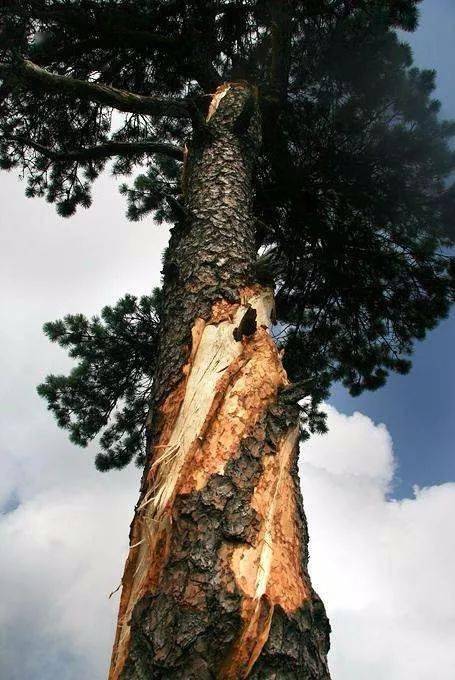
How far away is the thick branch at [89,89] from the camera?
3.47 m

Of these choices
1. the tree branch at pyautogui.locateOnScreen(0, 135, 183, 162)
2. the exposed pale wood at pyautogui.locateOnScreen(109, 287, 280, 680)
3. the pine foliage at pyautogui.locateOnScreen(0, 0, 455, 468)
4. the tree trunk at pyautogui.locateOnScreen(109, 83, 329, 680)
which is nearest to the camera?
the tree trunk at pyautogui.locateOnScreen(109, 83, 329, 680)

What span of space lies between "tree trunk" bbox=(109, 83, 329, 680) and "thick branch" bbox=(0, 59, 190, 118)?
2.05 m

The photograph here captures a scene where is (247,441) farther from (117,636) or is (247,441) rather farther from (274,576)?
(117,636)

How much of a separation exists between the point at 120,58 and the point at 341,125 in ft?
9.02

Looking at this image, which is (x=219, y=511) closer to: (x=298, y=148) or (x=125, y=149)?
(x=125, y=149)

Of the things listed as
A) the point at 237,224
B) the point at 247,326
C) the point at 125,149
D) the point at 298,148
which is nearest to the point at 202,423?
the point at 247,326

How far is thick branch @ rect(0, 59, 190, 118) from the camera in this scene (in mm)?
3469

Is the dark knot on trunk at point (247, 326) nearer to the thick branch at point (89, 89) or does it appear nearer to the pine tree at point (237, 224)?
the pine tree at point (237, 224)

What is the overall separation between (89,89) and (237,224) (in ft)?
6.41

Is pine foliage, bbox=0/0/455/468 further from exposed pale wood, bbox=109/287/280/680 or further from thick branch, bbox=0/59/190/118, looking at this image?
exposed pale wood, bbox=109/287/280/680

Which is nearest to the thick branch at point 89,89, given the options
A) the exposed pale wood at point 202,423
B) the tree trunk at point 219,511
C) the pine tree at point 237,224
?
the pine tree at point 237,224

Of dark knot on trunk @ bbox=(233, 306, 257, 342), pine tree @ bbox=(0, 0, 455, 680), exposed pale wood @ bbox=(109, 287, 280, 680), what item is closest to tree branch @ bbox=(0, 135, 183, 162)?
pine tree @ bbox=(0, 0, 455, 680)

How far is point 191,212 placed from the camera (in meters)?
2.84

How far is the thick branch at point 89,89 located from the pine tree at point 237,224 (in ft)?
0.06
